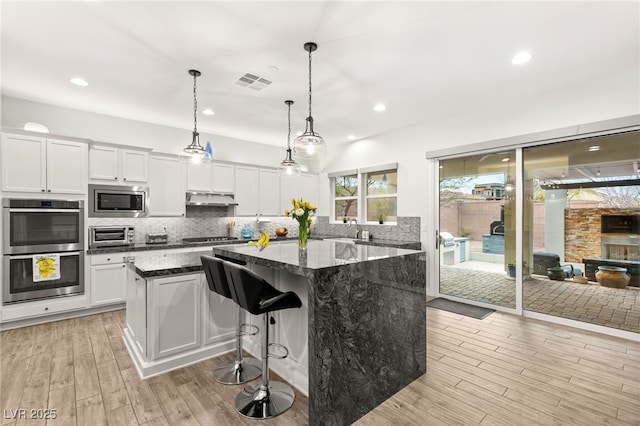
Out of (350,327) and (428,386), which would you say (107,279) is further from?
(428,386)

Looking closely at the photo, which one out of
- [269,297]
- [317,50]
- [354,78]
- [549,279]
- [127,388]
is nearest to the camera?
[269,297]

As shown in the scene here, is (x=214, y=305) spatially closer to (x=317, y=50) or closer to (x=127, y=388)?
(x=127, y=388)

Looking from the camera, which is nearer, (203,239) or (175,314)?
(175,314)

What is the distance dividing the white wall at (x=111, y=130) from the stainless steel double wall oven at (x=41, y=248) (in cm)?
122

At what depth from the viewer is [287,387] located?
236cm

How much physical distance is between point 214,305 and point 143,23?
2.48 metres

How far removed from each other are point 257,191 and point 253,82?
113 inches

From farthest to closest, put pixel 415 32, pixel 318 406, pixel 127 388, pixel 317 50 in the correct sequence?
pixel 317 50 → pixel 415 32 → pixel 127 388 → pixel 318 406

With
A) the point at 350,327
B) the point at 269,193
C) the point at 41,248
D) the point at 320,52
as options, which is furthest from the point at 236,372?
the point at 269,193

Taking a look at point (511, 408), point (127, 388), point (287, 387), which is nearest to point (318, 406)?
point (287, 387)

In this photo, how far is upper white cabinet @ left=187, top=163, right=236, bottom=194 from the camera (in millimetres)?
5211

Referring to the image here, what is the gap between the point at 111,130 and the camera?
470 centimetres

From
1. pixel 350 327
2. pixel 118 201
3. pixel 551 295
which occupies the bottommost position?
pixel 551 295

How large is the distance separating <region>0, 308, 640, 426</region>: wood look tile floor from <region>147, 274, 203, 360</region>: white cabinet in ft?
0.76
